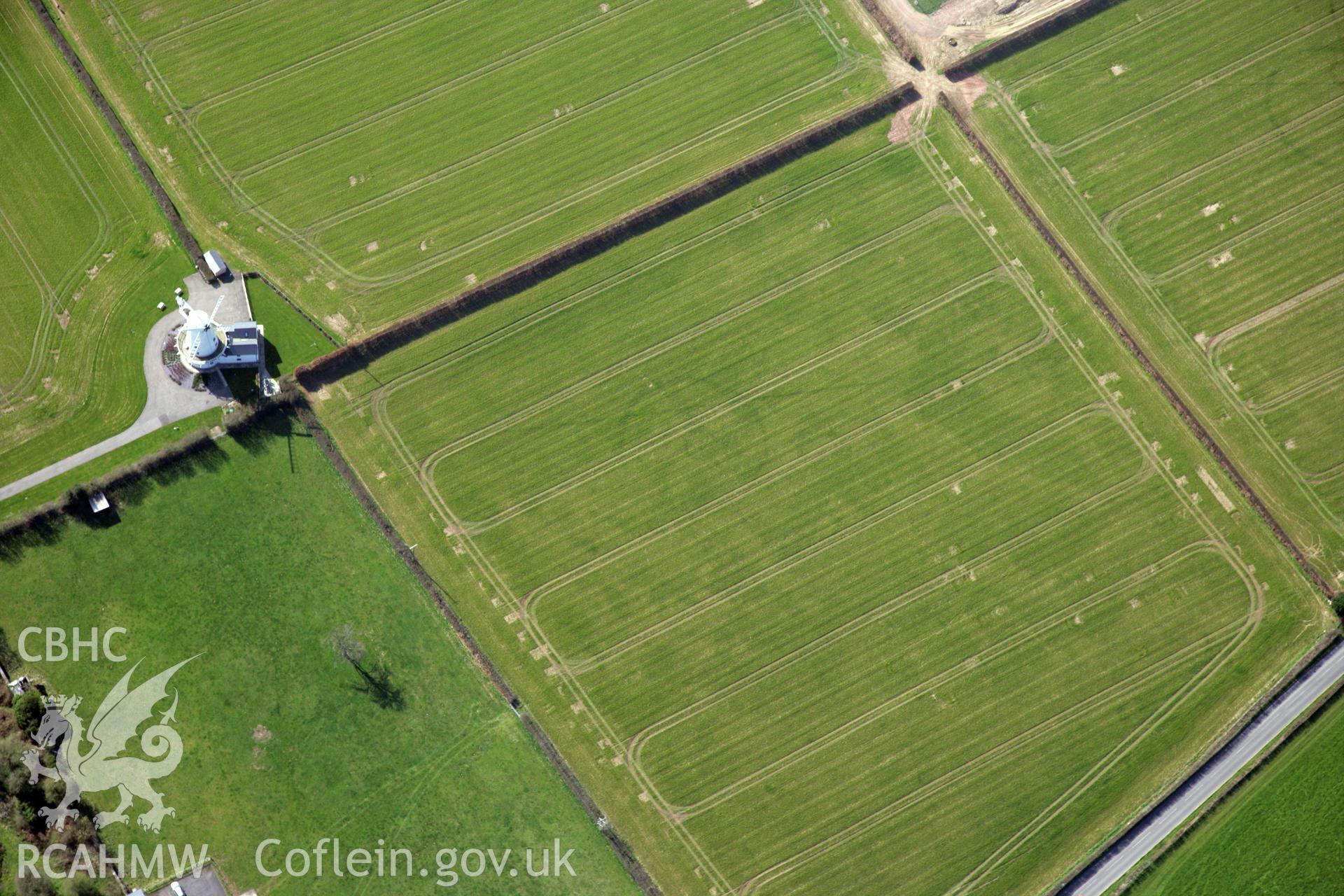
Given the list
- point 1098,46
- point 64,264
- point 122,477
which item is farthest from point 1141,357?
point 64,264

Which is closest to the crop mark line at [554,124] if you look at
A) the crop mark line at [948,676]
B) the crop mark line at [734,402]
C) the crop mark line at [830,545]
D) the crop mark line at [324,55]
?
the crop mark line at [324,55]

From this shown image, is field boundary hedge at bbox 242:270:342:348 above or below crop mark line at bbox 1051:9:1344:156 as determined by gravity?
above

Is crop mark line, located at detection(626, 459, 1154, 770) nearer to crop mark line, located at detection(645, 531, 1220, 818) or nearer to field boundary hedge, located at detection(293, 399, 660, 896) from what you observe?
field boundary hedge, located at detection(293, 399, 660, 896)

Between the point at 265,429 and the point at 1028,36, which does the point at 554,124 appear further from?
the point at 1028,36

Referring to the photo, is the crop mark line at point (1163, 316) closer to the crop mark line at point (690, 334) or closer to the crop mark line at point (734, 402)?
the crop mark line at point (734, 402)

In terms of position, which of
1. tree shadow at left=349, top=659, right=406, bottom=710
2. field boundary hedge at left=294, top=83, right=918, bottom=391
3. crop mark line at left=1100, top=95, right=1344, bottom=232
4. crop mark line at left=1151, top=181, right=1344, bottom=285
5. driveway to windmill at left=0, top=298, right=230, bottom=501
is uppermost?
driveway to windmill at left=0, top=298, right=230, bottom=501

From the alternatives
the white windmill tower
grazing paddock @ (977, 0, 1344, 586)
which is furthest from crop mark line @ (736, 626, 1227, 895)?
the white windmill tower

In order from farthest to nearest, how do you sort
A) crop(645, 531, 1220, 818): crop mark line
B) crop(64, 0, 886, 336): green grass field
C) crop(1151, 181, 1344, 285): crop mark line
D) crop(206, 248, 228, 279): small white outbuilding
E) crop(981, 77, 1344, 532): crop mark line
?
crop(1151, 181, 1344, 285): crop mark line → crop(981, 77, 1344, 532): crop mark line → crop(64, 0, 886, 336): green grass field → crop(206, 248, 228, 279): small white outbuilding → crop(645, 531, 1220, 818): crop mark line
